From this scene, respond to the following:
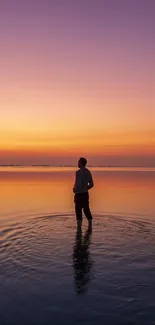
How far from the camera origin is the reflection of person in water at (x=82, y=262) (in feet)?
23.8

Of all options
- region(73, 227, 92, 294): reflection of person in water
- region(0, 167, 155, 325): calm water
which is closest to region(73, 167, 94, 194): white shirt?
region(0, 167, 155, 325): calm water

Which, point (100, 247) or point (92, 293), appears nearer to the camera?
A: point (92, 293)

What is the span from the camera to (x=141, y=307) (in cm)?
616

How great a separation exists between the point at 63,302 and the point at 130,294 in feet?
4.83

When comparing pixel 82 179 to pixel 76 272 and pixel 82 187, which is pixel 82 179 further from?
pixel 76 272

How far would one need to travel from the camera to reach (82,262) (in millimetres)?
8773

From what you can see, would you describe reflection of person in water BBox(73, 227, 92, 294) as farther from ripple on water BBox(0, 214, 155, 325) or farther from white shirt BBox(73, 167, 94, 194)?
white shirt BBox(73, 167, 94, 194)

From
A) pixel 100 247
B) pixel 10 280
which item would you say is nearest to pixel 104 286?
pixel 10 280

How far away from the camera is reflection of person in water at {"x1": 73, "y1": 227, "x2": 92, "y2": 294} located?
286 inches

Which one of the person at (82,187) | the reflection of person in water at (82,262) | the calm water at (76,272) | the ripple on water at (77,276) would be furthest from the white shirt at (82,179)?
the reflection of person in water at (82,262)

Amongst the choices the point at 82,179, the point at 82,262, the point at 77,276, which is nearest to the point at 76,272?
the point at 77,276

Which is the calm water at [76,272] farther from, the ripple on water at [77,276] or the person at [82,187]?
the person at [82,187]

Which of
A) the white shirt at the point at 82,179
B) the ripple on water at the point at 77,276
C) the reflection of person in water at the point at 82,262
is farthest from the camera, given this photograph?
the white shirt at the point at 82,179

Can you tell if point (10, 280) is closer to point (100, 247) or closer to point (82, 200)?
point (100, 247)
